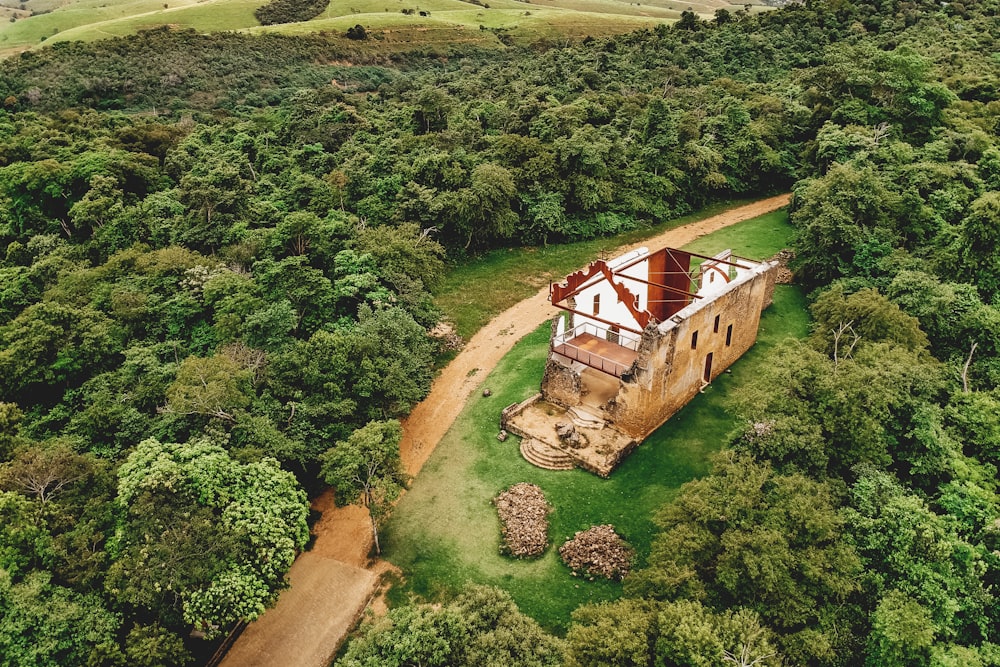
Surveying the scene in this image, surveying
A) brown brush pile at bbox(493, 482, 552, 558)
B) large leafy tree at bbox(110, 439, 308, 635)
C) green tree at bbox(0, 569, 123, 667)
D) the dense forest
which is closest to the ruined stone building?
brown brush pile at bbox(493, 482, 552, 558)

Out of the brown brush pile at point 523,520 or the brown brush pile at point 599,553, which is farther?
the brown brush pile at point 523,520

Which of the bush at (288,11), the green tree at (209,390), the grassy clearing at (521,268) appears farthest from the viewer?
the bush at (288,11)

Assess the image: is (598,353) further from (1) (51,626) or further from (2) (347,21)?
(2) (347,21)

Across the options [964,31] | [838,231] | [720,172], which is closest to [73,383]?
[838,231]

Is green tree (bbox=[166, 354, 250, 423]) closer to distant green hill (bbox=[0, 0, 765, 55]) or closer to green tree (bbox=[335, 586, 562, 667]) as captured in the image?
green tree (bbox=[335, 586, 562, 667])

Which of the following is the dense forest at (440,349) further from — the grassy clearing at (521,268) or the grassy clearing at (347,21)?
the grassy clearing at (347,21)

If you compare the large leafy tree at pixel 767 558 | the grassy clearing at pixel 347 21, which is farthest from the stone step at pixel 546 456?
the grassy clearing at pixel 347 21
